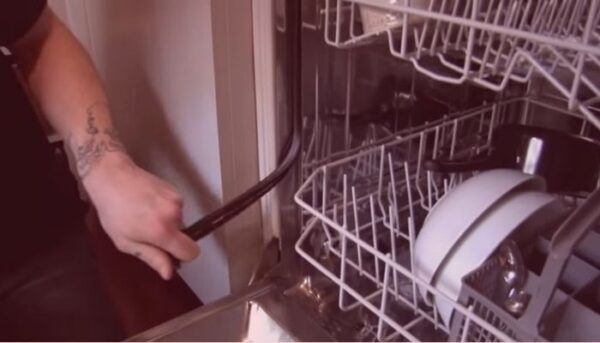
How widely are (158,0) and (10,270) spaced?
1.42 feet

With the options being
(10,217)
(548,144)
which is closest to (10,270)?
(10,217)

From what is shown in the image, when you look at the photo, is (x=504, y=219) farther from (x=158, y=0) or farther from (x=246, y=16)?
(x=158, y=0)

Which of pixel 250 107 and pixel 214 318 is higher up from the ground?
pixel 250 107

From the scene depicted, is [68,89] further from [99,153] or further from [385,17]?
[385,17]

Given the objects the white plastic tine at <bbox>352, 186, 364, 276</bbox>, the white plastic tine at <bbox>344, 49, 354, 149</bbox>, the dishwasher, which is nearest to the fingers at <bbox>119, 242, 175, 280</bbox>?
the dishwasher

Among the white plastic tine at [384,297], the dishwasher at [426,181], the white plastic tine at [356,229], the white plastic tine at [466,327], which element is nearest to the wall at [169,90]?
the dishwasher at [426,181]

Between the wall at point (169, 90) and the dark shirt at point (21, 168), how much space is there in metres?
0.20

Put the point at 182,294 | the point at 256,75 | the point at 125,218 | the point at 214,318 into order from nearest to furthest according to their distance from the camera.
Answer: the point at 125,218, the point at 214,318, the point at 256,75, the point at 182,294

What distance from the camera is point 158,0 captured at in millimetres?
870

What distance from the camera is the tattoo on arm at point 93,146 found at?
62 cm

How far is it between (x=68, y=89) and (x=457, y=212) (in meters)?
0.47

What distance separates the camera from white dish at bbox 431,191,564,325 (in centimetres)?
56

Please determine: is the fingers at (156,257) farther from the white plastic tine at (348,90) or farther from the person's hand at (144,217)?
the white plastic tine at (348,90)

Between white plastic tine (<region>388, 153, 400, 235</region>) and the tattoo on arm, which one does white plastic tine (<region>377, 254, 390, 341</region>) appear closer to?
white plastic tine (<region>388, 153, 400, 235</region>)
